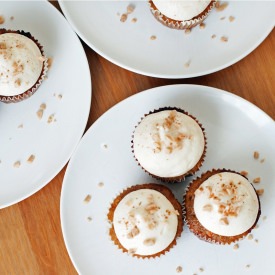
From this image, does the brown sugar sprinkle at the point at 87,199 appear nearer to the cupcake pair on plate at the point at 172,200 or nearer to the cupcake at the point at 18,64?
the cupcake pair on plate at the point at 172,200

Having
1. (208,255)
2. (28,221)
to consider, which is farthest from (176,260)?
(28,221)

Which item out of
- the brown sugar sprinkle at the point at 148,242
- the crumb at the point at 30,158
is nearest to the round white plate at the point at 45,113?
the crumb at the point at 30,158

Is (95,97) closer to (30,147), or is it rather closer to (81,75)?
(81,75)

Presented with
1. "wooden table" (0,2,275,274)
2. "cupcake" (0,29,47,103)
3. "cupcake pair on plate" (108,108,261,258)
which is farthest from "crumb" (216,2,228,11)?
"cupcake" (0,29,47,103)

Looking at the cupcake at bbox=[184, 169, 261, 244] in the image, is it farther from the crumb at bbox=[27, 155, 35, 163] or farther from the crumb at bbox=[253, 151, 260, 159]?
the crumb at bbox=[27, 155, 35, 163]

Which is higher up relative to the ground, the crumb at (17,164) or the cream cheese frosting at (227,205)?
the crumb at (17,164)
